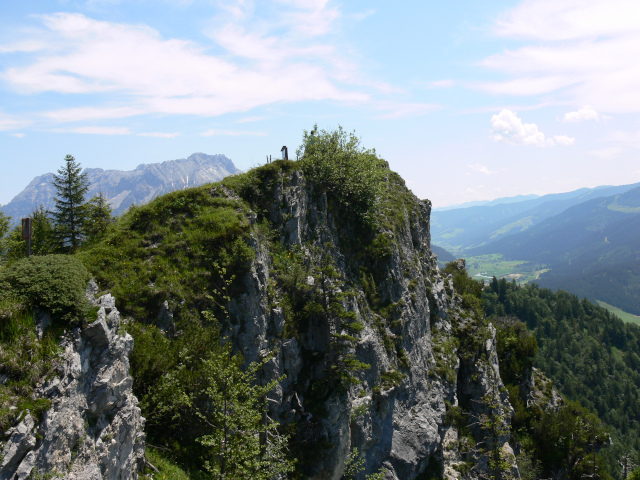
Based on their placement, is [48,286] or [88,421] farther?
[88,421]

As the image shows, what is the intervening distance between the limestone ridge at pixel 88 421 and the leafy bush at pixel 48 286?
930 millimetres

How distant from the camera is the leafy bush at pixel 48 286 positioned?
42.0 ft

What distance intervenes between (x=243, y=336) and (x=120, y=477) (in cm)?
986

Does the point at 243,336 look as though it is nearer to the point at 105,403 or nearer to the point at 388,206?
the point at 105,403

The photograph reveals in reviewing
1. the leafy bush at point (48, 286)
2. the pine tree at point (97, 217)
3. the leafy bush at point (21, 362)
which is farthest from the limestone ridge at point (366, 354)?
the leafy bush at point (21, 362)

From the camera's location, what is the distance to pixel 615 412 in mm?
120125

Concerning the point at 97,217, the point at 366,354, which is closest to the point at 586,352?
the point at 366,354

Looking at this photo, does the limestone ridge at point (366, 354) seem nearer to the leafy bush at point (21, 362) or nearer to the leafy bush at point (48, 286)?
the leafy bush at point (48, 286)

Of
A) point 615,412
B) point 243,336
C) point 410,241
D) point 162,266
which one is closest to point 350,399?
point 243,336

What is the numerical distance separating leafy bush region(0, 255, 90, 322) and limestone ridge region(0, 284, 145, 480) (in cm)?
93

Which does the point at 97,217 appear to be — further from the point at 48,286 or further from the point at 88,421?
the point at 88,421

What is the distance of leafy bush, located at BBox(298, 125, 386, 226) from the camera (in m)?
34.8

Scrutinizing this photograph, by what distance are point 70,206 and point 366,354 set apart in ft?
79.8

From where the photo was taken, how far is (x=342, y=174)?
35781 millimetres
